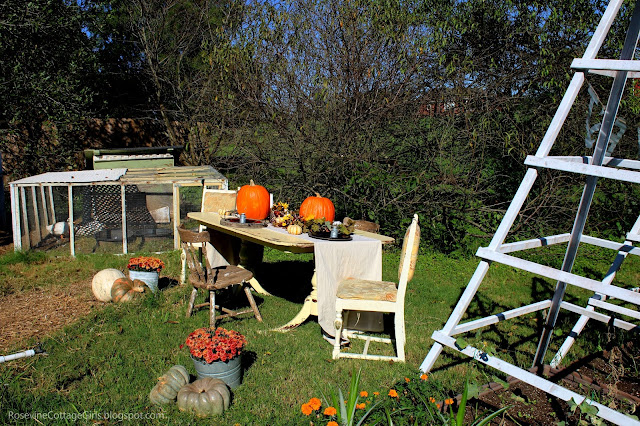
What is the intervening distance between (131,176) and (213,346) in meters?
5.56

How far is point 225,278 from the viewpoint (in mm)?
5004

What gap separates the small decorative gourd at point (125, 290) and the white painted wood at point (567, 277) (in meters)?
4.37

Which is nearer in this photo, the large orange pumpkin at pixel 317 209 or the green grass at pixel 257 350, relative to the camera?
the green grass at pixel 257 350

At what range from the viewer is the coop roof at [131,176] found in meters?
7.91

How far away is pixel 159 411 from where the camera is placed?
3.36 metres

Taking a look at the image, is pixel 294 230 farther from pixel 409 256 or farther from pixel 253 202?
pixel 409 256

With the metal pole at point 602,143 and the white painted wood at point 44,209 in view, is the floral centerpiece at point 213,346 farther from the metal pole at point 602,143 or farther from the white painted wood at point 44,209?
the white painted wood at point 44,209

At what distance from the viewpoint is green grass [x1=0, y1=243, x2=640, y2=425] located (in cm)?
346

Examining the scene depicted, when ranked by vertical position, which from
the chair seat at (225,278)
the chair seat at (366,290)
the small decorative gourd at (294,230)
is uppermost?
the small decorative gourd at (294,230)

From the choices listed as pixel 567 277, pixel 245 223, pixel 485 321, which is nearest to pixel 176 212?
pixel 245 223

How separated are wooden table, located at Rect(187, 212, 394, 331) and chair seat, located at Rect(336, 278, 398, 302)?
456 millimetres

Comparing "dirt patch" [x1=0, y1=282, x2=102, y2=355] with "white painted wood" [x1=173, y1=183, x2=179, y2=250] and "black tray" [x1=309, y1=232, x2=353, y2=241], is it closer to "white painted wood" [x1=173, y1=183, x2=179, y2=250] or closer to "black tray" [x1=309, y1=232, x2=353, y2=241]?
"white painted wood" [x1=173, y1=183, x2=179, y2=250]

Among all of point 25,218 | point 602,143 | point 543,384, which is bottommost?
point 25,218

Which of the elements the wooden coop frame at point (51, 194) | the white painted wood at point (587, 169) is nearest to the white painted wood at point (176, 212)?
the wooden coop frame at point (51, 194)
